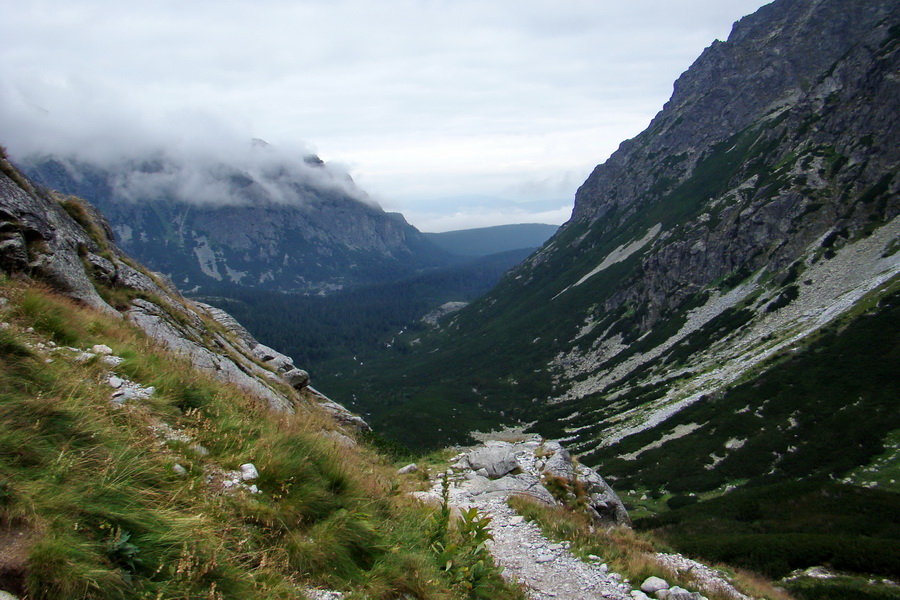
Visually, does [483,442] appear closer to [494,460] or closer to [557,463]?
[557,463]

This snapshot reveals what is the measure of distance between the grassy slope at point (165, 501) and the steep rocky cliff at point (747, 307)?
52.0 m

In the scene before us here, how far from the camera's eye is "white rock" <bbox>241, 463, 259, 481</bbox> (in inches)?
235

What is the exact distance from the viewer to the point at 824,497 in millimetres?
36125

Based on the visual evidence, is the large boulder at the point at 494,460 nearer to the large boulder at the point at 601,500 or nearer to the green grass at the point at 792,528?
the large boulder at the point at 601,500

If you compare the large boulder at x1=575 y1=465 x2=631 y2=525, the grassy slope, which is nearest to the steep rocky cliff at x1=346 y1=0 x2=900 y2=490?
the large boulder at x1=575 y1=465 x2=631 y2=525

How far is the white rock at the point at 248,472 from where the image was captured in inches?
235

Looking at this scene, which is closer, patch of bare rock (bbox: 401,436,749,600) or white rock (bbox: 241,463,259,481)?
white rock (bbox: 241,463,259,481)

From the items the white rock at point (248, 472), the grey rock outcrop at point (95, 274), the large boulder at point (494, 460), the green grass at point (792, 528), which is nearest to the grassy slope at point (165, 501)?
the white rock at point (248, 472)

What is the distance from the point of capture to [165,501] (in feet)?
15.1

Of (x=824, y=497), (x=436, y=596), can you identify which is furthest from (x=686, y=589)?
(x=824, y=497)

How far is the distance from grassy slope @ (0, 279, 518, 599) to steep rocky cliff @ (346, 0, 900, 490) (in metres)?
52.0

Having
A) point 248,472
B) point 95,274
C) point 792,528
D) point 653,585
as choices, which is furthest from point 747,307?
point 248,472

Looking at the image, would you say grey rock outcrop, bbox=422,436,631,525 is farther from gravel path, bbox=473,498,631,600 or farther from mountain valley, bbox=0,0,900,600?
gravel path, bbox=473,498,631,600

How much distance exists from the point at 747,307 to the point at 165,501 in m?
112
